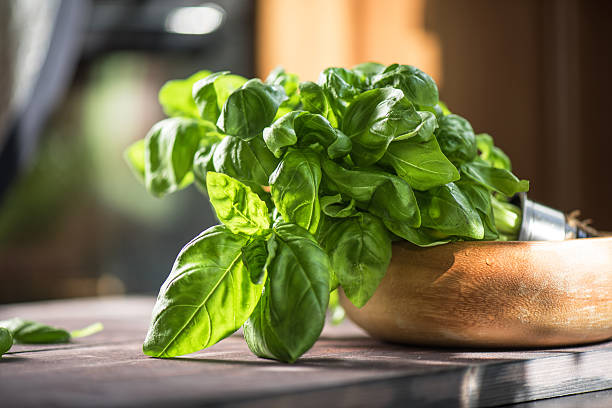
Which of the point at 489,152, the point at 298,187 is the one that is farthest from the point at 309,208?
the point at 489,152

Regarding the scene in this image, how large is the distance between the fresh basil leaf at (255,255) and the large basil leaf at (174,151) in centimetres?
13

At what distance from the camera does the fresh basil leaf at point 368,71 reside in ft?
1.64

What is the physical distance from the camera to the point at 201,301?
420 millimetres

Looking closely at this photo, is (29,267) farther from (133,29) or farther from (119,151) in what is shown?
(133,29)

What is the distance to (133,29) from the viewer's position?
80.2 inches

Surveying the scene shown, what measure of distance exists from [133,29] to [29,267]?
2.61 ft

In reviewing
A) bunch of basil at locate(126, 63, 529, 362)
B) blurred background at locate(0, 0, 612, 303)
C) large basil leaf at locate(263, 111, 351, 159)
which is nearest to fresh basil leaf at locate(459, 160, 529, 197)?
bunch of basil at locate(126, 63, 529, 362)

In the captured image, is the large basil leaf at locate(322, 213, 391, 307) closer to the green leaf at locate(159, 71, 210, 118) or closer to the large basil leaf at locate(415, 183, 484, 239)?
the large basil leaf at locate(415, 183, 484, 239)

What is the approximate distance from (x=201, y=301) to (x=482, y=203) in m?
0.21

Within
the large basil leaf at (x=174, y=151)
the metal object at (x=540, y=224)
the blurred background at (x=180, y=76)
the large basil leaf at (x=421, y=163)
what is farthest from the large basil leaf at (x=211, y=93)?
the blurred background at (x=180, y=76)

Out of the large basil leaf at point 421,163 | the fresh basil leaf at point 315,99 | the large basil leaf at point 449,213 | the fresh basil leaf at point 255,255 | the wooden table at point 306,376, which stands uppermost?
the fresh basil leaf at point 315,99

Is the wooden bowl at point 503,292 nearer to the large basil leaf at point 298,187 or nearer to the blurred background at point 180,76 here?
the large basil leaf at point 298,187

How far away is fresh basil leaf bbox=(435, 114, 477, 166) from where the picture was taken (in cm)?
48

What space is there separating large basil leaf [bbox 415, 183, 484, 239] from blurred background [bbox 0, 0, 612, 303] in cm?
87
